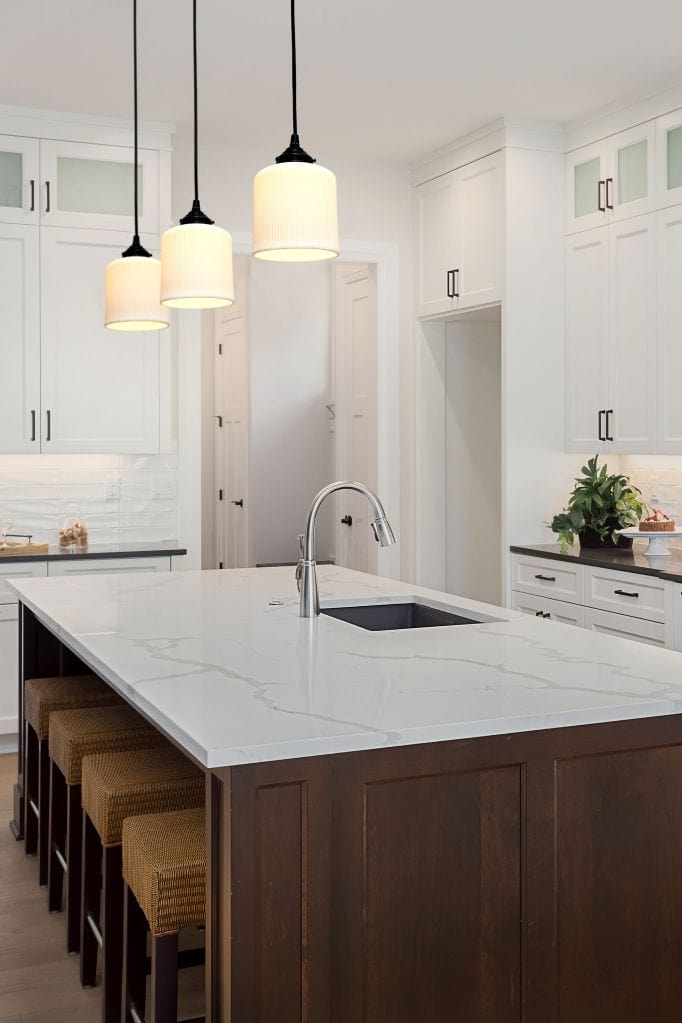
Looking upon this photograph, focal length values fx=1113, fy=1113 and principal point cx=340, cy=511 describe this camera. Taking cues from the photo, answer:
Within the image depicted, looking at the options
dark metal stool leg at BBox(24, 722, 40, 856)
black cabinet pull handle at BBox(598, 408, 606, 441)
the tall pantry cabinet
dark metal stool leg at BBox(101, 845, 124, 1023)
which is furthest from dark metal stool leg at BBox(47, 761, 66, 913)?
black cabinet pull handle at BBox(598, 408, 606, 441)

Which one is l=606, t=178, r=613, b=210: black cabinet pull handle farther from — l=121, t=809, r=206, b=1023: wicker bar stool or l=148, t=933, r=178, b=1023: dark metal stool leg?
l=148, t=933, r=178, b=1023: dark metal stool leg

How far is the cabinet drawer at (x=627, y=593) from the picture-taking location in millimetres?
4285

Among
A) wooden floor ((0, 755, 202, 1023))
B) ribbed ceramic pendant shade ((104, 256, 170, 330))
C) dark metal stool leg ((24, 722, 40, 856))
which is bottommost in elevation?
wooden floor ((0, 755, 202, 1023))

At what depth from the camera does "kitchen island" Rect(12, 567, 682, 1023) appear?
1.74 metres

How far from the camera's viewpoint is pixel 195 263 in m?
2.85

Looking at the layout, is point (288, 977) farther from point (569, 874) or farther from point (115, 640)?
point (115, 640)

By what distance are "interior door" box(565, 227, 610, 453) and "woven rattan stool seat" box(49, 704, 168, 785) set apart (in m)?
2.84

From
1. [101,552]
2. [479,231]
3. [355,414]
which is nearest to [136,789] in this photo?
[101,552]

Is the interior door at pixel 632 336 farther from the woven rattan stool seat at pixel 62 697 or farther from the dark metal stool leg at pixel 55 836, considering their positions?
the dark metal stool leg at pixel 55 836

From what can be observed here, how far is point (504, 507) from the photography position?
5.38 meters

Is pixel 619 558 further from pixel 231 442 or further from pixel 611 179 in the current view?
pixel 231 442

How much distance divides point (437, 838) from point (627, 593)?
2775 millimetres

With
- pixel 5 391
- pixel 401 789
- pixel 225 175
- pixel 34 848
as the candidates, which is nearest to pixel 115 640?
pixel 401 789

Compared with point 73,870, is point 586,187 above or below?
above
